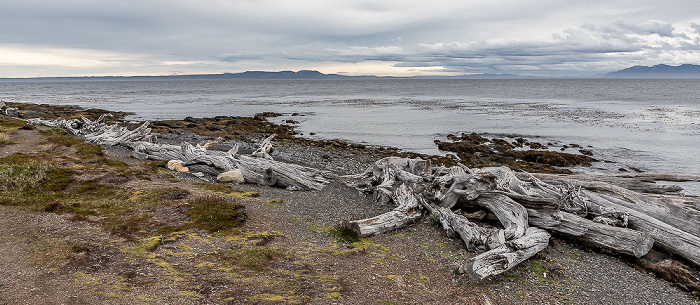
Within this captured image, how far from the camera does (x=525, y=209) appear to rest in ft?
34.2

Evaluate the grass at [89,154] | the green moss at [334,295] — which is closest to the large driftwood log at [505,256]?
the green moss at [334,295]

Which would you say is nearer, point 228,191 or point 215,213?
point 215,213

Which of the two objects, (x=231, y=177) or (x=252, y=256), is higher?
(x=252, y=256)

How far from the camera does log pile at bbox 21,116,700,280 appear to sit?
30.0 feet

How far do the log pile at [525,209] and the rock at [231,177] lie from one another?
2.40ft

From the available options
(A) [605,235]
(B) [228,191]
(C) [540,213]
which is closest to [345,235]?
(C) [540,213]

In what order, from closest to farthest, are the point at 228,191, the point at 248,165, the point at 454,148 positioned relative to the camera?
the point at 228,191 < the point at 248,165 < the point at 454,148

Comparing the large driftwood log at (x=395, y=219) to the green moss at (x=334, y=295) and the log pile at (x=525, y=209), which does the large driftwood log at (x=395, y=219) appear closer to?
the log pile at (x=525, y=209)

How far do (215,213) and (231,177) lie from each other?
5794 millimetres

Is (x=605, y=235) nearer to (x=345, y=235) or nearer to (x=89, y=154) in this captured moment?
(x=345, y=235)

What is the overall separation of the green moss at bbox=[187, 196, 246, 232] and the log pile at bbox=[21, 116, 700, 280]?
300 centimetres

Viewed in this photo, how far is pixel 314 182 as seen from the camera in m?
16.1

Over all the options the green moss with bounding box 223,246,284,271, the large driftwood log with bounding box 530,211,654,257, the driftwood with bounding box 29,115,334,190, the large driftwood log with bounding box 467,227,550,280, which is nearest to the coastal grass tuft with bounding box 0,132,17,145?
the driftwood with bounding box 29,115,334,190

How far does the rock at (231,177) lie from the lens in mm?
16078
